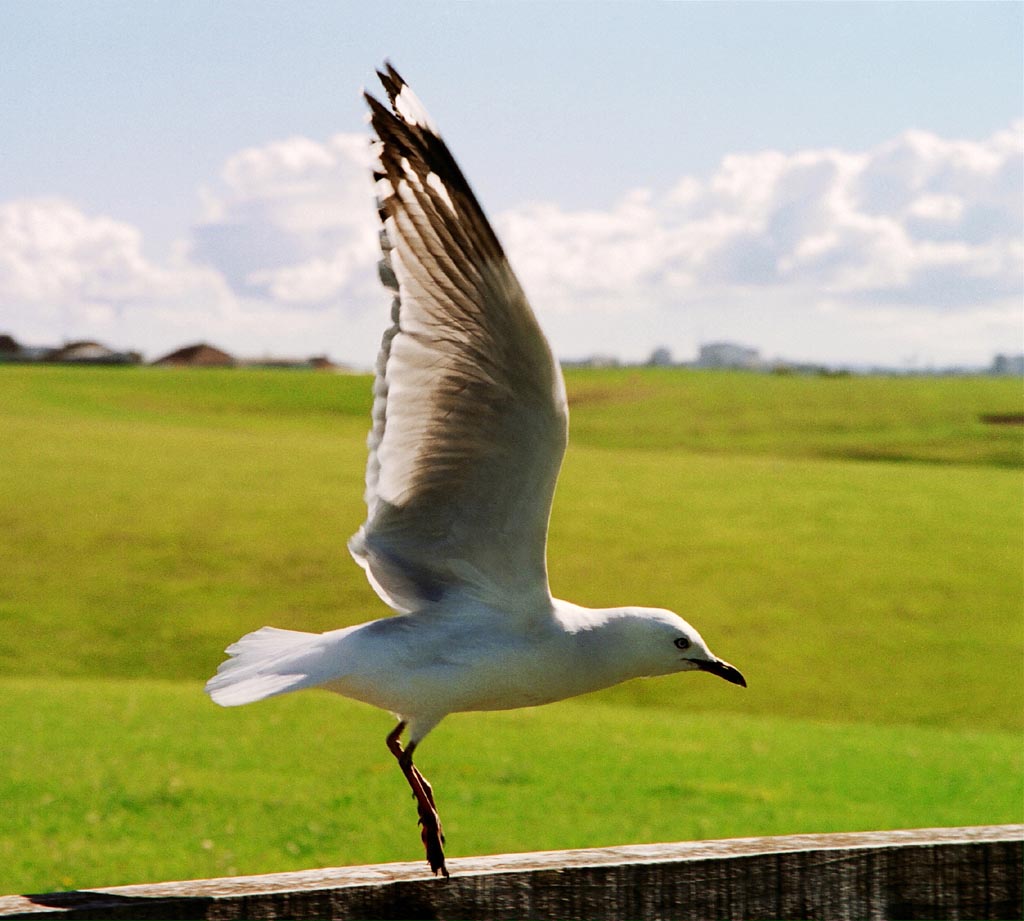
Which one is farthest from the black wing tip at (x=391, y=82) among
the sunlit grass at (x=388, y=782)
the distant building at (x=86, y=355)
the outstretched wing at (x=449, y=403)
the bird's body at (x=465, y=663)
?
the distant building at (x=86, y=355)

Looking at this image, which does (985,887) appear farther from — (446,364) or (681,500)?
(681,500)

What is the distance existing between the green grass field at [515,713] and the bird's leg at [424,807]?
4.51 m

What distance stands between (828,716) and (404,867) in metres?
9.94

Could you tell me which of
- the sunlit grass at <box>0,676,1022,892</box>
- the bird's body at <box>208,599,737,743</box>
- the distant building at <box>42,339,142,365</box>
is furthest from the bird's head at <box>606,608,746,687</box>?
the distant building at <box>42,339,142,365</box>

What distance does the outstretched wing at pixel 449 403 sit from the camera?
262 cm

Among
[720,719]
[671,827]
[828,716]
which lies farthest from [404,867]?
[828,716]

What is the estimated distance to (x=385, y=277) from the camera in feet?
8.87

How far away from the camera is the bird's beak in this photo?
2908mm

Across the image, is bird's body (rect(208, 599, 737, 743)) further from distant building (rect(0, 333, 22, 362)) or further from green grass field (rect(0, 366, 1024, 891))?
distant building (rect(0, 333, 22, 362))

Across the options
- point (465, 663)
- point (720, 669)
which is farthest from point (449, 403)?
point (720, 669)

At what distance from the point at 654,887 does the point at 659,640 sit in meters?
0.59

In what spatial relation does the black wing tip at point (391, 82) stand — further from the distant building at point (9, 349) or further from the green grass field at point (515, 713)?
the distant building at point (9, 349)

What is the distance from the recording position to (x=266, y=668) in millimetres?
2916

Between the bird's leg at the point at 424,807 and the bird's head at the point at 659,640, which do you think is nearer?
the bird's leg at the point at 424,807
